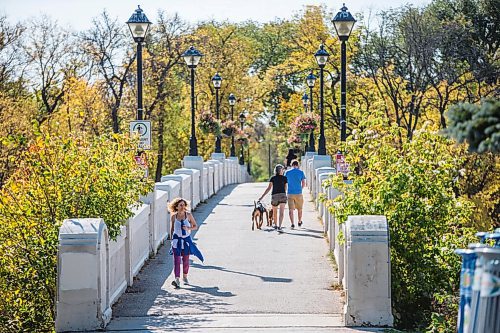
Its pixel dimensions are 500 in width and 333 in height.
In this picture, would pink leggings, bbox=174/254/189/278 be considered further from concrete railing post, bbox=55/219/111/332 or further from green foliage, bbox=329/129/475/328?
concrete railing post, bbox=55/219/111/332

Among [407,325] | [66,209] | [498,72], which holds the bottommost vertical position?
[407,325]

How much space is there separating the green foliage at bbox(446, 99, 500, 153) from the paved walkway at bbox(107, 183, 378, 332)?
208 inches

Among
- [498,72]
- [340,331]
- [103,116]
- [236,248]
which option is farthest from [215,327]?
[103,116]

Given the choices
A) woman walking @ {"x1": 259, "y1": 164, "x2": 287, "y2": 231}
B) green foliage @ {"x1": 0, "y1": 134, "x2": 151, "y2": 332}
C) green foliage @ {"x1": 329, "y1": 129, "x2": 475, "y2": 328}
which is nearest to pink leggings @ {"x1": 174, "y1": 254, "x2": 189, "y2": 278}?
green foliage @ {"x1": 0, "y1": 134, "x2": 151, "y2": 332}

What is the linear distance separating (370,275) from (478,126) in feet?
17.1

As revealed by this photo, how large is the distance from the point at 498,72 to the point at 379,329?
31958mm

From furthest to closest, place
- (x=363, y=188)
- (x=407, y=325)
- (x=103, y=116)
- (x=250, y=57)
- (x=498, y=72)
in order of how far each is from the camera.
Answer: (x=250, y=57), (x=103, y=116), (x=498, y=72), (x=363, y=188), (x=407, y=325)

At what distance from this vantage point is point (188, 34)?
5909 cm

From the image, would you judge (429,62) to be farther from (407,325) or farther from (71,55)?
(407,325)

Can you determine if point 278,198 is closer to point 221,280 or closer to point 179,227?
point 221,280

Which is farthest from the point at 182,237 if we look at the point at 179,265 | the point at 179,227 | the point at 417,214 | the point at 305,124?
the point at 305,124

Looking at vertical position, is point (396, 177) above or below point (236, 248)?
above

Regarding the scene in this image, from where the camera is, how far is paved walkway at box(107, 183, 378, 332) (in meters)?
12.3

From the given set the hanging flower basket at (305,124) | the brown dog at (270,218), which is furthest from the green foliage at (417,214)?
the hanging flower basket at (305,124)
